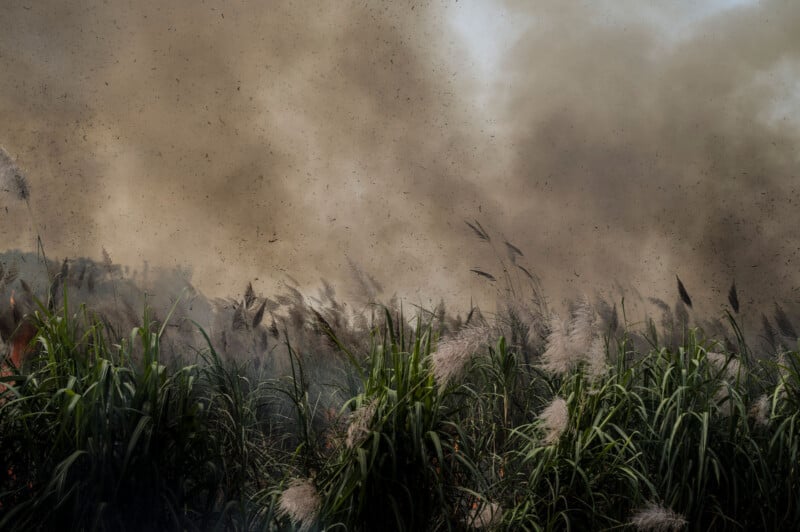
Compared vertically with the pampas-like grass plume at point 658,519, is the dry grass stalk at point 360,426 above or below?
above

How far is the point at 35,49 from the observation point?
393 cm

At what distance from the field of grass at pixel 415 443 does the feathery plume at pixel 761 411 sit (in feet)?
0.04

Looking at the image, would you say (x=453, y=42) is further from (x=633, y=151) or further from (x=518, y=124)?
(x=633, y=151)

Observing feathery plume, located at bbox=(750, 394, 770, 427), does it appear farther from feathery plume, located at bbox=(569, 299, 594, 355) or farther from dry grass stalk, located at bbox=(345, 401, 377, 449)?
dry grass stalk, located at bbox=(345, 401, 377, 449)

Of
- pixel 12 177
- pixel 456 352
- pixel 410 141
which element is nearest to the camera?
pixel 456 352

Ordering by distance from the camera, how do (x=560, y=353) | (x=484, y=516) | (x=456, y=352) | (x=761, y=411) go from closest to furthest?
1. (x=456, y=352)
2. (x=560, y=353)
3. (x=484, y=516)
4. (x=761, y=411)

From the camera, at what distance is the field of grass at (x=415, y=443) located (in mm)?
2096

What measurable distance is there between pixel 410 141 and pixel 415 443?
2.12 metres

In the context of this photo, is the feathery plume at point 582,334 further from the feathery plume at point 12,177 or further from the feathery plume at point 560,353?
the feathery plume at point 12,177

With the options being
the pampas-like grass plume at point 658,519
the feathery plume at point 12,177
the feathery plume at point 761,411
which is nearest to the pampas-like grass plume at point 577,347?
the pampas-like grass plume at point 658,519

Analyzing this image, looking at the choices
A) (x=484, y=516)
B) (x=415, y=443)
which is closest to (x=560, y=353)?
(x=415, y=443)

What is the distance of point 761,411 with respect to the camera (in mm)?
2371

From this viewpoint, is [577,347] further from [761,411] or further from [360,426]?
[761,411]

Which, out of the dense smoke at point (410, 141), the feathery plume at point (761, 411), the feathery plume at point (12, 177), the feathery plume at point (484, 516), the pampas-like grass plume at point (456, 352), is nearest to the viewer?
the pampas-like grass plume at point (456, 352)
